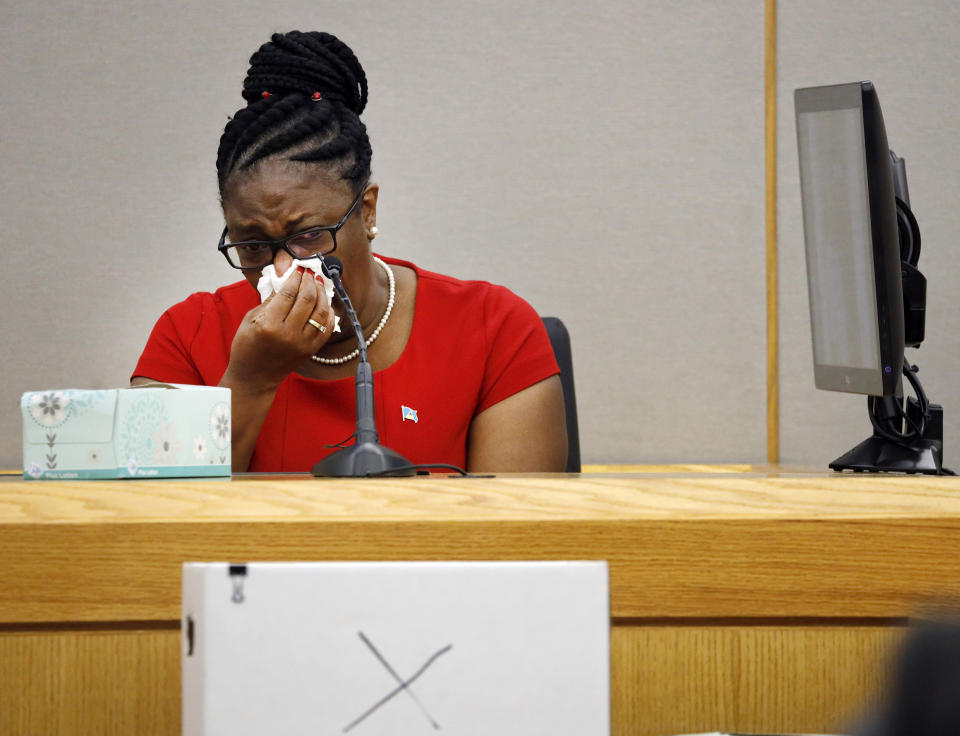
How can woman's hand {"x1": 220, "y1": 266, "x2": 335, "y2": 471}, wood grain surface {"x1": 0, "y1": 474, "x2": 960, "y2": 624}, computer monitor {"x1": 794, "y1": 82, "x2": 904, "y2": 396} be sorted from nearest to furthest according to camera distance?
wood grain surface {"x1": 0, "y1": 474, "x2": 960, "y2": 624}, computer monitor {"x1": 794, "y1": 82, "x2": 904, "y2": 396}, woman's hand {"x1": 220, "y1": 266, "x2": 335, "y2": 471}

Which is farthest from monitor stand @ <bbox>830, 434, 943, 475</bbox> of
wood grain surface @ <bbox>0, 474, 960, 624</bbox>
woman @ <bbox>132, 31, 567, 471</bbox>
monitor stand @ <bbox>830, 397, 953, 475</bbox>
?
woman @ <bbox>132, 31, 567, 471</bbox>

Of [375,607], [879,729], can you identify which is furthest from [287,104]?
[879,729]

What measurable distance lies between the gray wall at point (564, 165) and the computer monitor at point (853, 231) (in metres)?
1.38

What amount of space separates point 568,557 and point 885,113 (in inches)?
86.3

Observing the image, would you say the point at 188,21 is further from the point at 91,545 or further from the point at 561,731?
the point at 561,731

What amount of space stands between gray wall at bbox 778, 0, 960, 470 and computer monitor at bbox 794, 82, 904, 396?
4.68 ft

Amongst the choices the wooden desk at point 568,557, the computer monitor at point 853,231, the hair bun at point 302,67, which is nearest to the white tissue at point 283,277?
the hair bun at point 302,67

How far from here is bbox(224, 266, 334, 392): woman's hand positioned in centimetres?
123

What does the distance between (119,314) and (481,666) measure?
2.14 metres

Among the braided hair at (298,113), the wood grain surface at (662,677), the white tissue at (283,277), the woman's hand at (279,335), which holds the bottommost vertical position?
the wood grain surface at (662,677)

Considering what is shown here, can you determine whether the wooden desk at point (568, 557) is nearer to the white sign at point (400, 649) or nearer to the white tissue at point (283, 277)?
the white sign at point (400, 649)

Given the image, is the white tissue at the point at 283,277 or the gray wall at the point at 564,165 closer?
the white tissue at the point at 283,277

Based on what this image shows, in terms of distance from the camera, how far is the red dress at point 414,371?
4.51 ft

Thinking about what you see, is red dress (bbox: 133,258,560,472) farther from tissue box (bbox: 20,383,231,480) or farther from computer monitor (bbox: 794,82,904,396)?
tissue box (bbox: 20,383,231,480)
